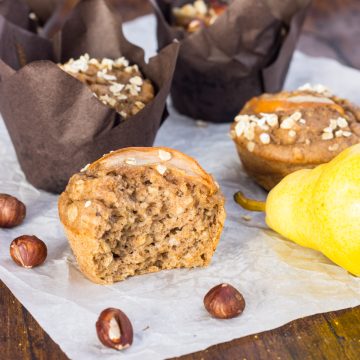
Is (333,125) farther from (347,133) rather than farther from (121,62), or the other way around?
(121,62)

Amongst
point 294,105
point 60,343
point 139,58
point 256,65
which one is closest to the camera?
point 60,343

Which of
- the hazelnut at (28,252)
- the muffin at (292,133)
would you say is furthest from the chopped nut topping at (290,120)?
the hazelnut at (28,252)

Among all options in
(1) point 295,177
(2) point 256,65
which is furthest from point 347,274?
(2) point 256,65

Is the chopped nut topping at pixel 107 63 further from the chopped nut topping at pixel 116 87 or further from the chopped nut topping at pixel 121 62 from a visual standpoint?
the chopped nut topping at pixel 116 87

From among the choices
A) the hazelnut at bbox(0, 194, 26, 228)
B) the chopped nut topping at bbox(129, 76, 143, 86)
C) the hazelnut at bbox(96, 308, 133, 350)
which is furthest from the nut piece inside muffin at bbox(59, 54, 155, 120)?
the hazelnut at bbox(96, 308, 133, 350)

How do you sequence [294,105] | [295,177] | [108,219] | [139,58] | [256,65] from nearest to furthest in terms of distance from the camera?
[108,219], [295,177], [294,105], [139,58], [256,65]

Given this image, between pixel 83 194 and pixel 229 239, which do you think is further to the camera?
pixel 229 239

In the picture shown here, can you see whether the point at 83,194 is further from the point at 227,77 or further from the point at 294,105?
the point at 227,77
